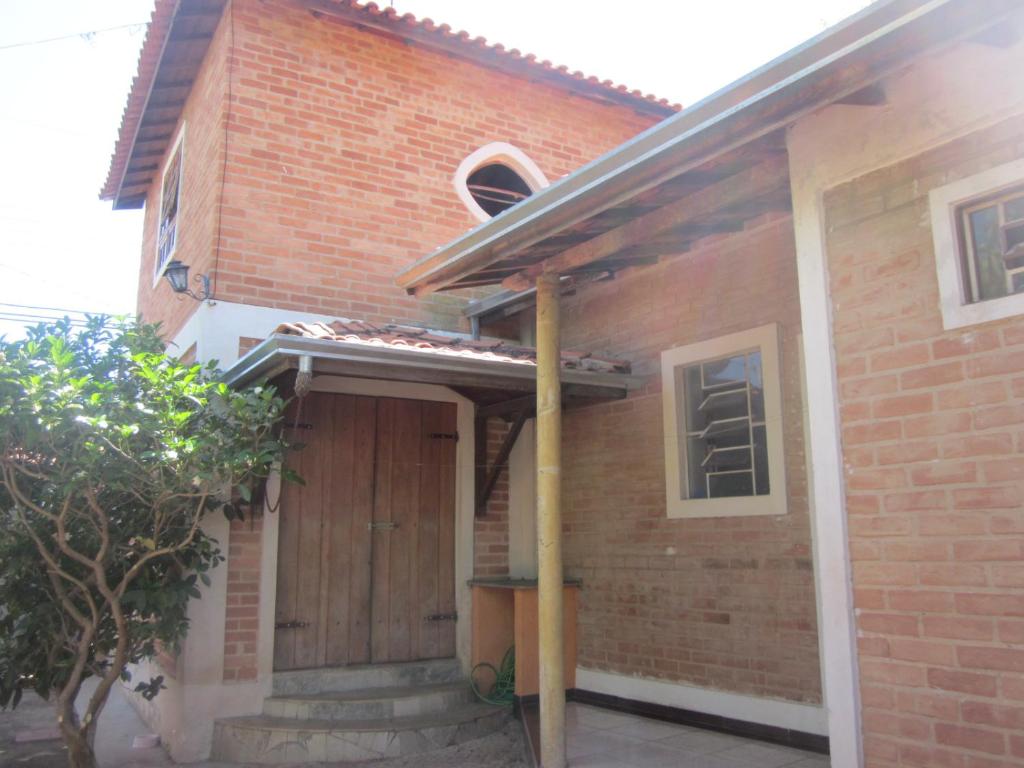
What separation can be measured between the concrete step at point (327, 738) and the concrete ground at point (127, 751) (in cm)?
8

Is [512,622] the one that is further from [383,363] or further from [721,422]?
[383,363]

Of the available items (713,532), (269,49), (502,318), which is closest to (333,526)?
(502,318)

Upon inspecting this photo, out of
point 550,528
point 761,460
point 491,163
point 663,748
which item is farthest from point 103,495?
point 491,163

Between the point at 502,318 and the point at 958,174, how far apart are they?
4.83 m

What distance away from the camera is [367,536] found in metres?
6.84

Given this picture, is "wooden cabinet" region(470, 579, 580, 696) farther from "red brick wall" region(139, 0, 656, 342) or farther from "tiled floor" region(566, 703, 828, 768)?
"red brick wall" region(139, 0, 656, 342)

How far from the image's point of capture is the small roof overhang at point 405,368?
525cm

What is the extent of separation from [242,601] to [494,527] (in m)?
2.14

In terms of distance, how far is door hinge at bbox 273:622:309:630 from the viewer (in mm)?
6363

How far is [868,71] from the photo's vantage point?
2.94 metres

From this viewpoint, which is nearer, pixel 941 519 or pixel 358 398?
pixel 941 519

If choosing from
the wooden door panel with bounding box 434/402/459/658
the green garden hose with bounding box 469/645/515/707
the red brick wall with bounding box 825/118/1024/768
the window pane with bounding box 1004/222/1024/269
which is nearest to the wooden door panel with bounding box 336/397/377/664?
the wooden door panel with bounding box 434/402/459/658

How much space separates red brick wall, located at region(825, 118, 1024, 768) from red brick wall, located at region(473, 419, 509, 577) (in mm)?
4161

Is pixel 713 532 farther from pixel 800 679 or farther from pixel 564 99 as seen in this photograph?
pixel 564 99
